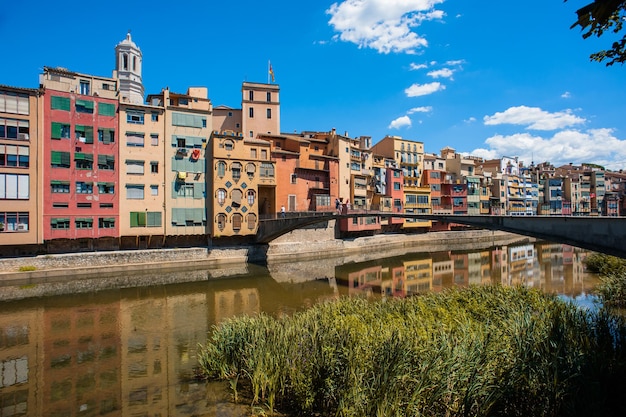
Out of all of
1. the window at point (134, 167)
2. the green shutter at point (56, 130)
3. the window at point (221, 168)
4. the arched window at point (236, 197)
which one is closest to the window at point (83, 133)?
the green shutter at point (56, 130)

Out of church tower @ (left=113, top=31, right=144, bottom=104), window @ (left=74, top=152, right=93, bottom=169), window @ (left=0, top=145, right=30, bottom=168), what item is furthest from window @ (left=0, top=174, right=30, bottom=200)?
church tower @ (left=113, top=31, right=144, bottom=104)

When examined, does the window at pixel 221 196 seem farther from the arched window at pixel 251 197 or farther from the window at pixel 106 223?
the window at pixel 106 223

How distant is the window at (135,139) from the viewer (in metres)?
33.3

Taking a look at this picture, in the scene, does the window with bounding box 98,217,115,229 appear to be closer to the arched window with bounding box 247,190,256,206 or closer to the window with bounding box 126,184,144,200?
the window with bounding box 126,184,144,200

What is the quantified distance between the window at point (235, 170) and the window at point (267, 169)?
2616 millimetres

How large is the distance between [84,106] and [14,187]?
853 cm

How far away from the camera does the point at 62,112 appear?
3036 centimetres

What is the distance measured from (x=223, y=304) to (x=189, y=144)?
19.7m

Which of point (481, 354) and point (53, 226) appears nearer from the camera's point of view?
point (481, 354)

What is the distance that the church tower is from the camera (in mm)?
58969

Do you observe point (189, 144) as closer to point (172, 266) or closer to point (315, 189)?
point (172, 266)

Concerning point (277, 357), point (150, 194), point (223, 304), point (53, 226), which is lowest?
point (223, 304)

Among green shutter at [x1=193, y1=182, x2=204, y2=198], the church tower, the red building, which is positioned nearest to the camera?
the red building

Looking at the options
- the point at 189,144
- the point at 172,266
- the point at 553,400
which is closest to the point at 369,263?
the point at 172,266
